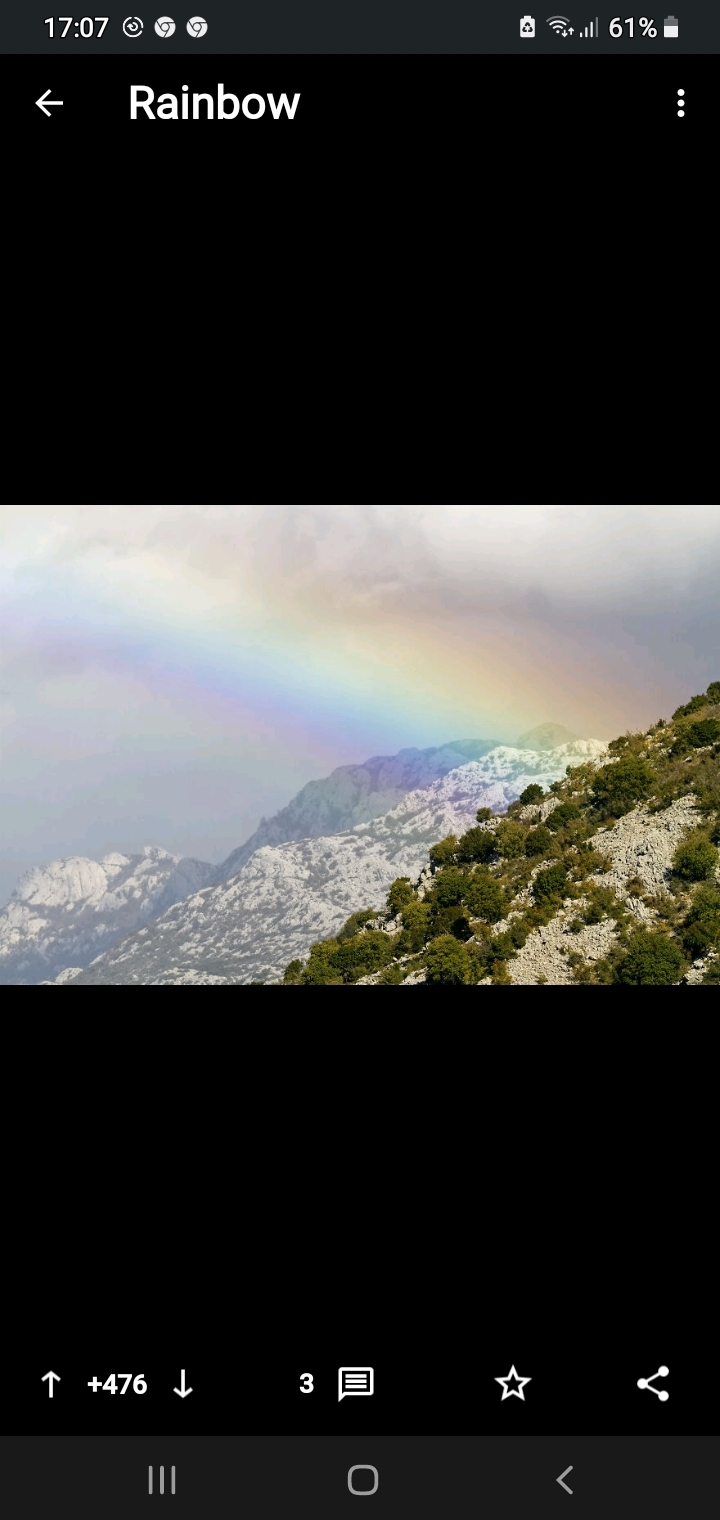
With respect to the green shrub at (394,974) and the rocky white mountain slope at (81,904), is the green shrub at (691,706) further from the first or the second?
the rocky white mountain slope at (81,904)

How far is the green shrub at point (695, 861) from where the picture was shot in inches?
652

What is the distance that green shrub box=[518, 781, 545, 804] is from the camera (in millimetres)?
22703

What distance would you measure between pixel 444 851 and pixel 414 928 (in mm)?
2938

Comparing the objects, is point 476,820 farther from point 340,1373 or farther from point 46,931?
point 340,1373

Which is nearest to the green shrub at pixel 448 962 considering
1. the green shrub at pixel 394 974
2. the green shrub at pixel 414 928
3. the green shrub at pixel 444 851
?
the green shrub at pixel 394 974

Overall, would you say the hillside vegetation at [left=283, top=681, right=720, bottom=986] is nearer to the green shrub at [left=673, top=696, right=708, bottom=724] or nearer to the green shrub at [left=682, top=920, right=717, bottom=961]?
the green shrub at [left=682, top=920, right=717, bottom=961]

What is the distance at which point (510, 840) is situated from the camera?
20.3 metres

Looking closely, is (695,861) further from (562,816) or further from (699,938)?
(562,816)

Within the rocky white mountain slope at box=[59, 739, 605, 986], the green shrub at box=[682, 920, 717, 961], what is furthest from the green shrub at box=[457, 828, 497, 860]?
the green shrub at box=[682, 920, 717, 961]

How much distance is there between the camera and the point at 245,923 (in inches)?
956

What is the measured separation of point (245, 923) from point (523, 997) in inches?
650

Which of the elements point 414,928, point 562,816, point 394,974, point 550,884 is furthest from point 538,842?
point 394,974

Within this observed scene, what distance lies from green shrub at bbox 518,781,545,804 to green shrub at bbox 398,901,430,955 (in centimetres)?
451

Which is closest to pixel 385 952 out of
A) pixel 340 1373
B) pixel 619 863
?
pixel 619 863
